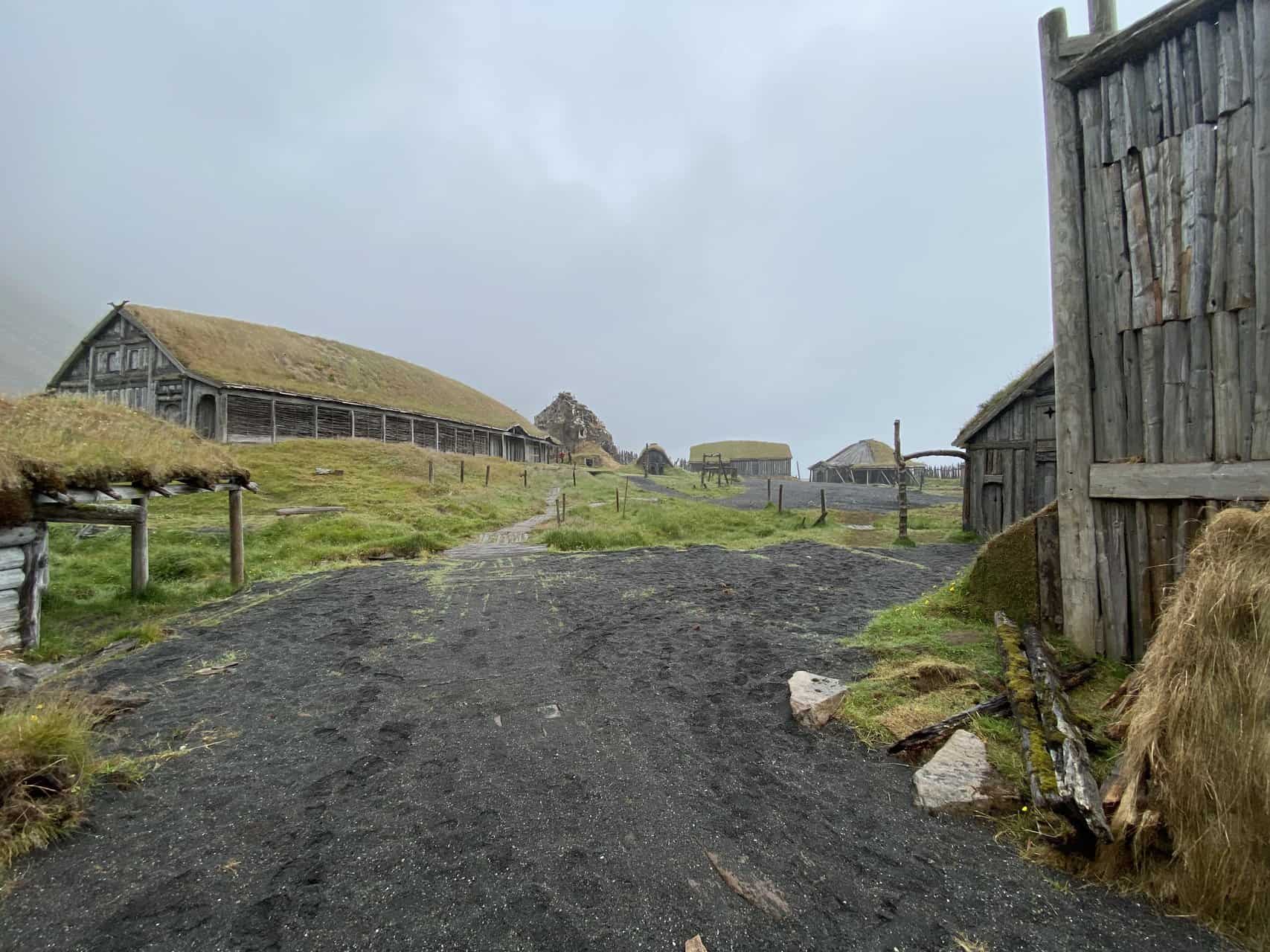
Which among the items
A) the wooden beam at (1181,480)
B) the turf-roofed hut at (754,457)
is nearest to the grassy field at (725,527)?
the wooden beam at (1181,480)

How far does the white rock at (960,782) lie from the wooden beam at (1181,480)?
106 inches

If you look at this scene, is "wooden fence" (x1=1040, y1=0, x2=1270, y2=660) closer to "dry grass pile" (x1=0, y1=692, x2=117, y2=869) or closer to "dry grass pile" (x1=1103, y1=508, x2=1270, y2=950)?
"dry grass pile" (x1=1103, y1=508, x2=1270, y2=950)

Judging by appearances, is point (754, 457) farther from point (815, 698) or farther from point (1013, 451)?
point (815, 698)

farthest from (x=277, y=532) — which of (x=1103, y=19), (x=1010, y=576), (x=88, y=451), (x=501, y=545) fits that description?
(x=1103, y=19)

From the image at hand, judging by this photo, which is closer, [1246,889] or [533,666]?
[1246,889]

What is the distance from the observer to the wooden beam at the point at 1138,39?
13.9ft

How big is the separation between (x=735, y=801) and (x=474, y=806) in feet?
5.99

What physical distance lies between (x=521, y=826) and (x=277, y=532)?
52.5ft

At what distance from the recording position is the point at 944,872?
2.88 metres

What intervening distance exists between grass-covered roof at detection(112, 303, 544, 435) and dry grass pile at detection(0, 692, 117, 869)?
100 feet

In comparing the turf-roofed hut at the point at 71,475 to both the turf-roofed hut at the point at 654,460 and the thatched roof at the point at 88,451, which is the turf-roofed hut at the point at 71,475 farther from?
the turf-roofed hut at the point at 654,460

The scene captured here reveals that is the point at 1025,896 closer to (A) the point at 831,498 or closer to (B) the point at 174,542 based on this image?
(B) the point at 174,542

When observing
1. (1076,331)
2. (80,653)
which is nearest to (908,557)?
(1076,331)

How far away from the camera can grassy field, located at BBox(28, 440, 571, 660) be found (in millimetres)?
9523
